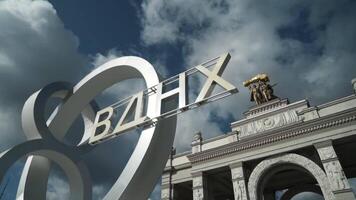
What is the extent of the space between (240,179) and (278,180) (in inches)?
265

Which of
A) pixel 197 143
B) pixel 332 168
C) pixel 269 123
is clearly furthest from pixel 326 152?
pixel 197 143

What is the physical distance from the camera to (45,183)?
9.95m

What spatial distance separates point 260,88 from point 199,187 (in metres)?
10.5

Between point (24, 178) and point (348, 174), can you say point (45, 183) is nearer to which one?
point (24, 178)

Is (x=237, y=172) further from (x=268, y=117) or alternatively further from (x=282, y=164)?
(x=268, y=117)

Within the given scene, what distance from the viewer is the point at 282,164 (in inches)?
787

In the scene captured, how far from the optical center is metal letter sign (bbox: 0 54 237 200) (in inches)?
305

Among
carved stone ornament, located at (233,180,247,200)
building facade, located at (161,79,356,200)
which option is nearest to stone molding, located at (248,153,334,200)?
building facade, located at (161,79,356,200)

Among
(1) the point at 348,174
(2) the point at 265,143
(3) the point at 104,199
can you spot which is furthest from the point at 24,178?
(1) the point at 348,174

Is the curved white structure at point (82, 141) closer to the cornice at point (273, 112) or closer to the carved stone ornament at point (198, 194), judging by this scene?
the carved stone ornament at point (198, 194)

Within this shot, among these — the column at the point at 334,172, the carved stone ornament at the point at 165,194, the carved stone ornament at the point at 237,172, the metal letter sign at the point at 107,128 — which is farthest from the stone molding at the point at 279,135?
the metal letter sign at the point at 107,128

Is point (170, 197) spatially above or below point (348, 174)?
below

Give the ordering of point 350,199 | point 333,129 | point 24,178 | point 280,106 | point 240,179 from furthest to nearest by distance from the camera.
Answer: point 280,106 < point 240,179 < point 333,129 < point 350,199 < point 24,178

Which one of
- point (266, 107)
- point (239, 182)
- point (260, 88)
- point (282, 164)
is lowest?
point (239, 182)
